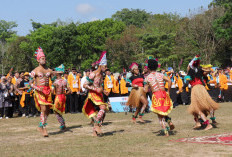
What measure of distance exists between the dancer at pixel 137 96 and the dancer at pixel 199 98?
290 centimetres

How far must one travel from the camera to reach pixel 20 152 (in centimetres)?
834

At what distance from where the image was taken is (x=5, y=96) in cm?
1820

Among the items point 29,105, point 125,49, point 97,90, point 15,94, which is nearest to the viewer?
point 97,90

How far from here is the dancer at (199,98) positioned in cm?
1087

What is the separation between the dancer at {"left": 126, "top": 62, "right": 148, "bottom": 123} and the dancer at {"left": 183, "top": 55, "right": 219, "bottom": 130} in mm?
2904

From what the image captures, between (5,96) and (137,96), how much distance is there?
7804 millimetres

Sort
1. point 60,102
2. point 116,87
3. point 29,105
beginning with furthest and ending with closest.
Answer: point 116,87
point 29,105
point 60,102

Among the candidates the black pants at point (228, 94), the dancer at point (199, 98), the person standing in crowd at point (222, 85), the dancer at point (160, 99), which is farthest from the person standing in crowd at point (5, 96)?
the black pants at point (228, 94)

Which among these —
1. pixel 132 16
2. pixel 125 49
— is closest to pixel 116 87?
pixel 125 49

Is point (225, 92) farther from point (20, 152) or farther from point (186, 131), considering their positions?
point (20, 152)

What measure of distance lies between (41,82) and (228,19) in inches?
1416

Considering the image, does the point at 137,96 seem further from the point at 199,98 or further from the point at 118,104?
the point at 118,104

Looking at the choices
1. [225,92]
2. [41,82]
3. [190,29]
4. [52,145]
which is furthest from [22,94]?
[190,29]

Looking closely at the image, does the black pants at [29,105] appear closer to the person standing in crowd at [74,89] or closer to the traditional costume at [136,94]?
the person standing in crowd at [74,89]
